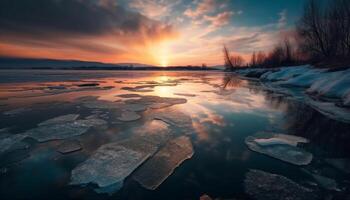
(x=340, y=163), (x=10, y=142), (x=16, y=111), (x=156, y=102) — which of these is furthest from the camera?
(x=156, y=102)

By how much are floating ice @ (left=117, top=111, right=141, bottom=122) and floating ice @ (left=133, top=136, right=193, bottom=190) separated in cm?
181

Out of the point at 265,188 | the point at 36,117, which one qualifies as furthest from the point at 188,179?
the point at 36,117

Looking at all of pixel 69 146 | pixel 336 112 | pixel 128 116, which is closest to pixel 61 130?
pixel 69 146

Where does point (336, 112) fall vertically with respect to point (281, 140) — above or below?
above

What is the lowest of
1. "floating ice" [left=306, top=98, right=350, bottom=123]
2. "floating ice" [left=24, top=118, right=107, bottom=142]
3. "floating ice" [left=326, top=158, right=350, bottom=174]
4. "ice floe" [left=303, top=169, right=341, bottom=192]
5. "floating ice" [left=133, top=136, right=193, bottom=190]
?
"floating ice" [left=133, top=136, right=193, bottom=190]

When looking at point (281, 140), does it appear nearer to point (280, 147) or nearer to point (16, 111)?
point (280, 147)

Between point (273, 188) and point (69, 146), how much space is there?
3159mm

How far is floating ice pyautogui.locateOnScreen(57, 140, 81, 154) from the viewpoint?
2.90 meters

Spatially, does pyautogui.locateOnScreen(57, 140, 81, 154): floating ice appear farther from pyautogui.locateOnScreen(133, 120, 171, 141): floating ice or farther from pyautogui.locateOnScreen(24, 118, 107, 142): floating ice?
pyautogui.locateOnScreen(133, 120, 171, 141): floating ice

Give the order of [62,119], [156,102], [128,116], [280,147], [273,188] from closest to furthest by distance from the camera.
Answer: [273,188] → [280,147] → [62,119] → [128,116] → [156,102]

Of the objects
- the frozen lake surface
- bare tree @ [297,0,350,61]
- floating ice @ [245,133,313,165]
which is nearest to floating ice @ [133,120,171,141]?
the frozen lake surface

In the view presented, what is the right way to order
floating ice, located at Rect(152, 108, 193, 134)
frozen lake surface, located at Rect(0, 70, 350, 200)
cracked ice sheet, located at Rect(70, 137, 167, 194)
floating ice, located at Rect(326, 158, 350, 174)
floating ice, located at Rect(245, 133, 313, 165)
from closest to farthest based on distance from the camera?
frozen lake surface, located at Rect(0, 70, 350, 200) → cracked ice sheet, located at Rect(70, 137, 167, 194) → floating ice, located at Rect(326, 158, 350, 174) → floating ice, located at Rect(245, 133, 313, 165) → floating ice, located at Rect(152, 108, 193, 134)

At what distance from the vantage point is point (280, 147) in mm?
3033

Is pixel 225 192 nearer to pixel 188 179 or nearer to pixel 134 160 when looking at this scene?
pixel 188 179
